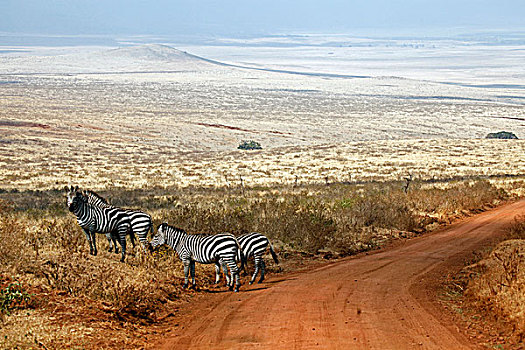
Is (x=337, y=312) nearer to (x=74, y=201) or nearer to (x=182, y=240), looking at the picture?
(x=182, y=240)

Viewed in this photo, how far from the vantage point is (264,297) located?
32.6ft

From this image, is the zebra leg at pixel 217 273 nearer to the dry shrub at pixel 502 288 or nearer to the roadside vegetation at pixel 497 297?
the roadside vegetation at pixel 497 297

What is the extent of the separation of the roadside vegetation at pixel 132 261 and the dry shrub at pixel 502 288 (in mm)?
3637

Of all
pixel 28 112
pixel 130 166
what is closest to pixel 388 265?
pixel 130 166

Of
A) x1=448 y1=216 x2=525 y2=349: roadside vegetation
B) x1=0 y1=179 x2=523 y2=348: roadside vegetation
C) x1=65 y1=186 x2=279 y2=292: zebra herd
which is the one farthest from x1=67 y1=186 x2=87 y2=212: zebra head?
x1=448 y1=216 x2=525 y2=349: roadside vegetation

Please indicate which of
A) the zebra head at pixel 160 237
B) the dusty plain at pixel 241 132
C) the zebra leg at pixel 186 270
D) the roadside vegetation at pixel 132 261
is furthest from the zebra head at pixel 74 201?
the dusty plain at pixel 241 132

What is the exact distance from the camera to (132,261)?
37.6 feet

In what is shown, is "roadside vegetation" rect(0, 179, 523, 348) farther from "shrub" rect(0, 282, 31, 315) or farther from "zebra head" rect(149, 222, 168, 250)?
"zebra head" rect(149, 222, 168, 250)

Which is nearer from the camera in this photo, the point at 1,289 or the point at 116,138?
the point at 1,289

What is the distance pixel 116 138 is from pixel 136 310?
61.9m

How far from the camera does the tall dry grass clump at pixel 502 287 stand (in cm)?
846

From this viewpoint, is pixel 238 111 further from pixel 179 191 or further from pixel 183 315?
pixel 183 315

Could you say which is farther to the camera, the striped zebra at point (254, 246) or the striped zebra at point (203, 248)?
the striped zebra at point (254, 246)

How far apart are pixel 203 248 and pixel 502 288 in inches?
186
